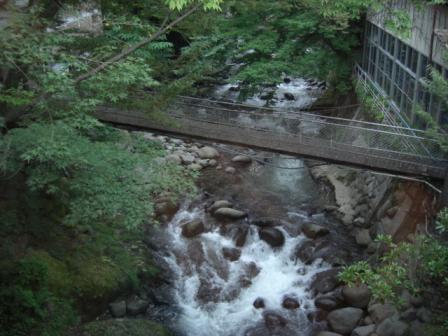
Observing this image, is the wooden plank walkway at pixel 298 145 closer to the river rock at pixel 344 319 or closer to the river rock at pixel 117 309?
the river rock at pixel 344 319

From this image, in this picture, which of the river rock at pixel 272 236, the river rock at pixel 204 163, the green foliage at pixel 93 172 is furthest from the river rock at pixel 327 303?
the river rock at pixel 204 163

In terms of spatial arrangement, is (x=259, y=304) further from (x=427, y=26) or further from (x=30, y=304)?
(x=427, y=26)

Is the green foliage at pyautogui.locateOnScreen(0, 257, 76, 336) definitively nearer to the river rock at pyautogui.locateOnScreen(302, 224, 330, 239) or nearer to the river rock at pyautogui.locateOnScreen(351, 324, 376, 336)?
the river rock at pyautogui.locateOnScreen(351, 324, 376, 336)

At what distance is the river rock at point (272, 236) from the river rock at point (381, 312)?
131 inches

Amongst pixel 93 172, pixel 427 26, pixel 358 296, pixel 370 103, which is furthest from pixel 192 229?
pixel 427 26

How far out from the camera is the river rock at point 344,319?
11250mm

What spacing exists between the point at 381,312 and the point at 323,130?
451cm

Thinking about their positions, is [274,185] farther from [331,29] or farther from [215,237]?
[331,29]

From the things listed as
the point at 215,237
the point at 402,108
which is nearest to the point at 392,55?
the point at 402,108

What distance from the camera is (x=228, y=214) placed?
49.3ft

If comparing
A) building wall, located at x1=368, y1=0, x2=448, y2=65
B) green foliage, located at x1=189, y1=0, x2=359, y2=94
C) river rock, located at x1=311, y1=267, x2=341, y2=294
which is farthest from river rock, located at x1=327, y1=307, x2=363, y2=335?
green foliage, located at x1=189, y1=0, x2=359, y2=94

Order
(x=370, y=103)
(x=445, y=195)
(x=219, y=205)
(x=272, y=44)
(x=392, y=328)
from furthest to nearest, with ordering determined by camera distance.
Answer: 1. (x=370, y=103)
2. (x=272, y=44)
3. (x=219, y=205)
4. (x=445, y=195)
5. (x=392, y=328)

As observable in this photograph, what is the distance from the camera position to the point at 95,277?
11.6 m

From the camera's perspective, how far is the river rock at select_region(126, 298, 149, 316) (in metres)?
11.7
